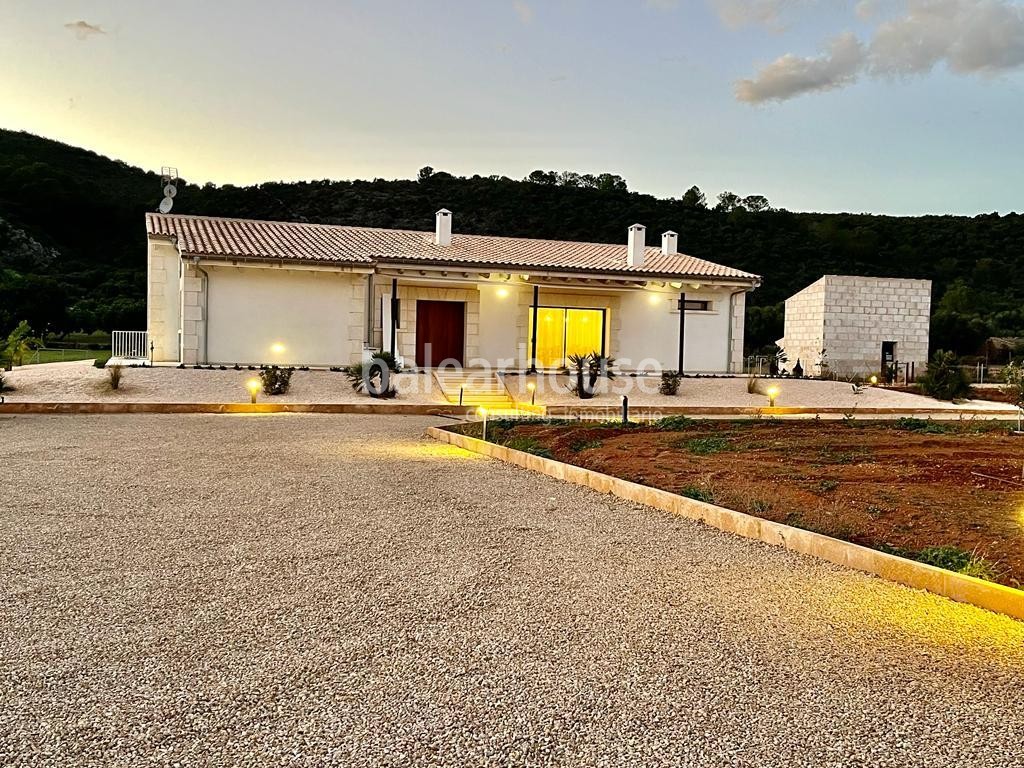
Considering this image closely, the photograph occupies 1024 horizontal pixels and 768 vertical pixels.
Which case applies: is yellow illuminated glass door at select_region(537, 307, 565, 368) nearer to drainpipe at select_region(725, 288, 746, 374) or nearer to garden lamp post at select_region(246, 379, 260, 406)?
drainpipe at select_region(725, 288, 746, 374)

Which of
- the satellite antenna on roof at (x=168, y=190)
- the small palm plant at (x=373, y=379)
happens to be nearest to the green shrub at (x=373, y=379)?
the small palm plant at (x=373, y=379)

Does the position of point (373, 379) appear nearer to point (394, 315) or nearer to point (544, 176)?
point (394, 315)

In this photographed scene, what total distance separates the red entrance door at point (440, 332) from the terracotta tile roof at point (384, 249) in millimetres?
1415

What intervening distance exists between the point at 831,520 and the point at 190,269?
54.9 ft

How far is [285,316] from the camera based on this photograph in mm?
19156

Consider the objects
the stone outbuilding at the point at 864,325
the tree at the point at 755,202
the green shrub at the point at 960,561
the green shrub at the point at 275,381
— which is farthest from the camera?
the tree at the point at 755,202

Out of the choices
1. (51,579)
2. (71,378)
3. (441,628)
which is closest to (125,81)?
(71,378)

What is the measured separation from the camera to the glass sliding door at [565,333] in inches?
885

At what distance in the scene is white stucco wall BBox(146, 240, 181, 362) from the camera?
63.6ft

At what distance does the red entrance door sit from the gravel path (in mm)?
3229

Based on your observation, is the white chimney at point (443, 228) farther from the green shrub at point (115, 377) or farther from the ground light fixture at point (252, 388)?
the green shrub at point (115, 377)

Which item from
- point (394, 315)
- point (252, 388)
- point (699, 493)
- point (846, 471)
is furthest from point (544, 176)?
point (699, 493)

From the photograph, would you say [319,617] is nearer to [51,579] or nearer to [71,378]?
[51,579]

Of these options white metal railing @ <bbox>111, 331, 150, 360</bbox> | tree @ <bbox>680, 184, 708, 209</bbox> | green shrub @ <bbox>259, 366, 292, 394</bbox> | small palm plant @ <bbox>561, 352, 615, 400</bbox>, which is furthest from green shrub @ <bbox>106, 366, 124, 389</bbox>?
tree @ <bbox>680, 184, 708, 209</bbox>
